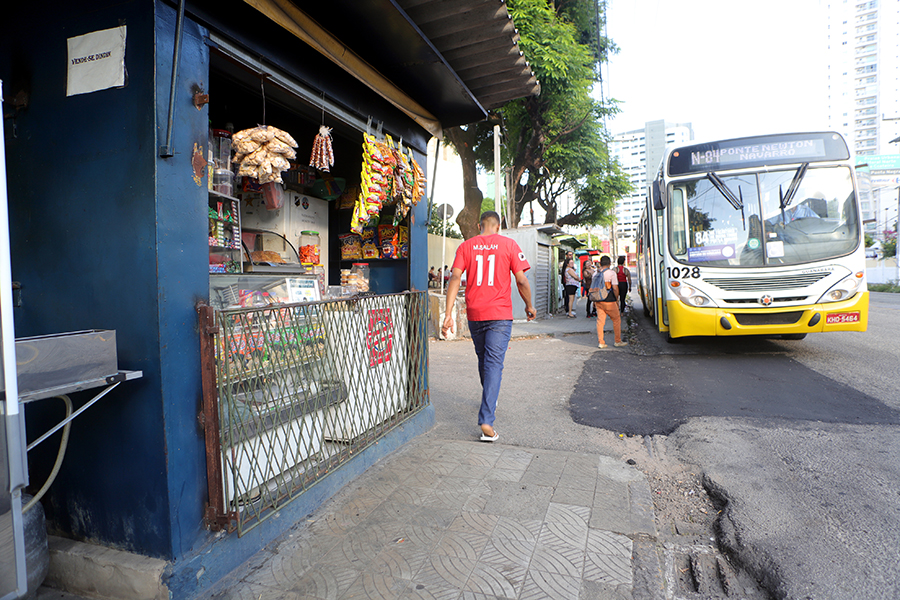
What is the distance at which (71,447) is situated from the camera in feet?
7.52

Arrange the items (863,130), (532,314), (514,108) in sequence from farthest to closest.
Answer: (863,130)
(514,108)
(532,314)

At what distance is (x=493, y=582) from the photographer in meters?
2.21

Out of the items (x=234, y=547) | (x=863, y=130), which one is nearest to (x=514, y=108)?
(x=234, y=547)

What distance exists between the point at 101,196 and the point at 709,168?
7590 mm

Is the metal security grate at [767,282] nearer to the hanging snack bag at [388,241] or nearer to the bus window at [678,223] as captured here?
the bus window at [678,223]

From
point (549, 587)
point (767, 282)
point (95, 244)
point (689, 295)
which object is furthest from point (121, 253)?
point (767, 282)

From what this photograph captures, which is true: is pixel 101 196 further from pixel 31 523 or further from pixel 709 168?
pixel 709 168

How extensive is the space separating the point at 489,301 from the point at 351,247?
5.34ft

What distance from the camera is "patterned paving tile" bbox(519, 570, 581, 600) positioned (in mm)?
2109

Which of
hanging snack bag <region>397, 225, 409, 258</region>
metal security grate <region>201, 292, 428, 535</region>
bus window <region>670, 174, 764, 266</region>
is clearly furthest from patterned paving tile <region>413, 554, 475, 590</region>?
bus window <region>670, 174, 764, 266</region>

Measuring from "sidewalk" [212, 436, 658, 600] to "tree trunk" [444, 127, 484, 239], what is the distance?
13.0 metres

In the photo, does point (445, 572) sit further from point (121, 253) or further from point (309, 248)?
point (309, 248)

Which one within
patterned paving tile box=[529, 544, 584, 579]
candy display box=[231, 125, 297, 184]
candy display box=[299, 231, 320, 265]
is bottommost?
patterned paving tile box=[529, 544, 584, 579]

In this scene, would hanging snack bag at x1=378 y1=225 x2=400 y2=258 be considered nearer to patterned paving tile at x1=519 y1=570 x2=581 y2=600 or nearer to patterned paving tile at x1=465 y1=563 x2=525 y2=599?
patterned paving tile at x1=465 y1=563 x2=525 y2=599
